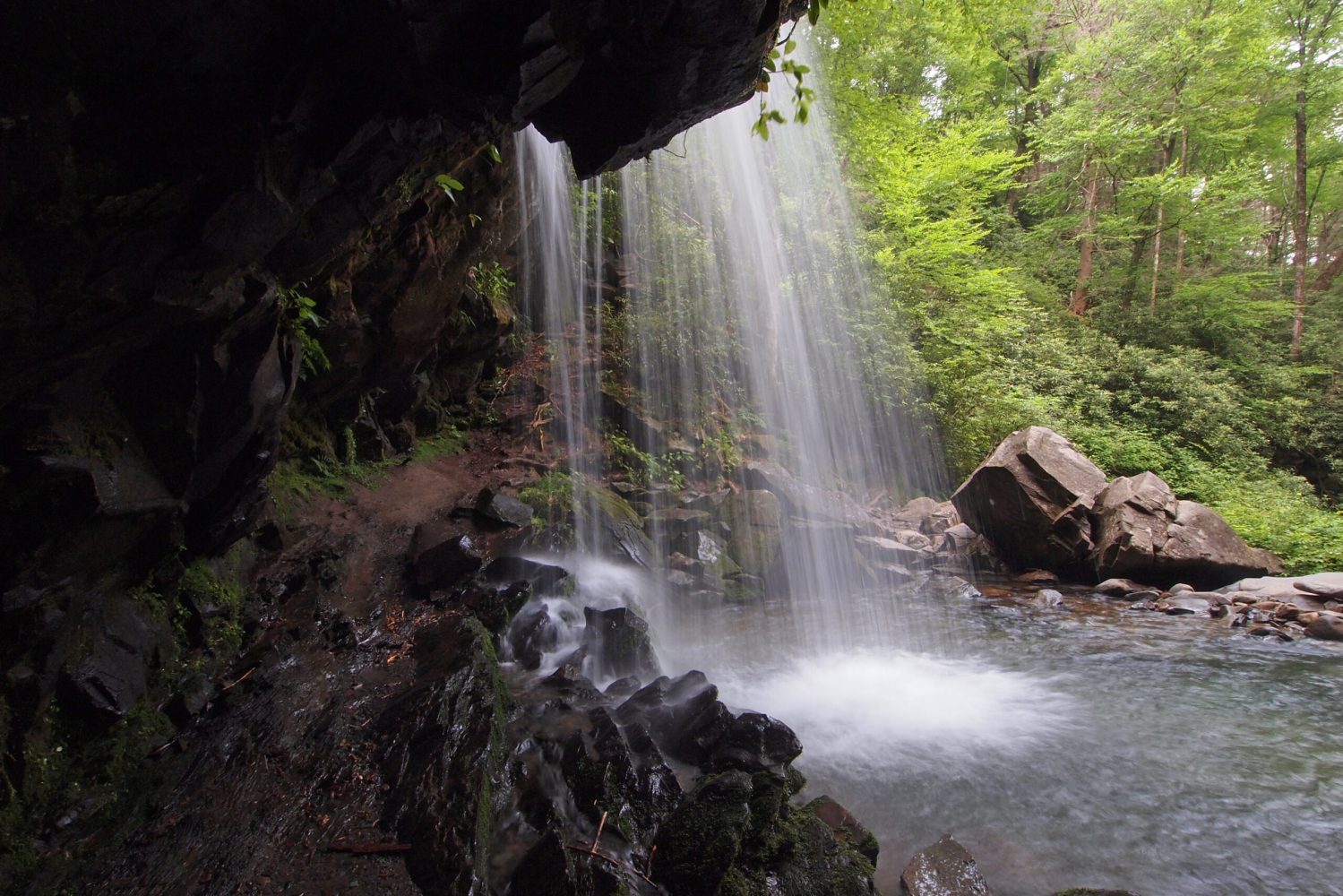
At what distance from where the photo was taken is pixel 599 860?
2967 millimetres

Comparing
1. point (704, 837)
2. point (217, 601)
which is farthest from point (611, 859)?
point (217, 601)

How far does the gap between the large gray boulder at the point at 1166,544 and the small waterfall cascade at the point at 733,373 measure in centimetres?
432

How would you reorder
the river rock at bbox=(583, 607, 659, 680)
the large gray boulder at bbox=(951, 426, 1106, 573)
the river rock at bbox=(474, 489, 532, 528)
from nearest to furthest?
1. the river rock at bbox=(583, 607, 659, 680)
2. the river rock at bbox=(474, 489, 532, 528)
3. the large gray boulder at bbox=(951, 426, 1106, 573)

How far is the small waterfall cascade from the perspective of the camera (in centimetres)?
998

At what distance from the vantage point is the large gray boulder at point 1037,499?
11281mm

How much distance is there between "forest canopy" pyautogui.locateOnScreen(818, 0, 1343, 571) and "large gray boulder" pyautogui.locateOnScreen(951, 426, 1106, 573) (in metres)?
3.19

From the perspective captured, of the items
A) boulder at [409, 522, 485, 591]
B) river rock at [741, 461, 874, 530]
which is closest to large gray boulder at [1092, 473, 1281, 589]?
river rock at [741, 461, 874, 530]

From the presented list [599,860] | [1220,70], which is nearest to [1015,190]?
[1220,70]

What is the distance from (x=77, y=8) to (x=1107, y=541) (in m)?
13.7

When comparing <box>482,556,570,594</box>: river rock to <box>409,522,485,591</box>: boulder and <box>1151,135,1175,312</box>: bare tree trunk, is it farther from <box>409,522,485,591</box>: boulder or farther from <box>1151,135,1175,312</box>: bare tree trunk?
<box>1151,135,1175,312</box>: bare tree trunk

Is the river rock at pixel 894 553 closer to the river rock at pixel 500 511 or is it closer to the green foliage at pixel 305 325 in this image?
the river rock at pixel 500 511

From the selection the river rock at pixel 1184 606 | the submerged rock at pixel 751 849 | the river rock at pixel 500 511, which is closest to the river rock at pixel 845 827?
the submerged rock at pixel 751 849

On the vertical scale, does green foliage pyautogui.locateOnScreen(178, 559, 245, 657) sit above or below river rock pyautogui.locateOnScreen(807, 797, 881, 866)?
above

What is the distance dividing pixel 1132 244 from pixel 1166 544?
13163 mm
